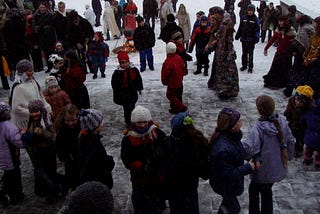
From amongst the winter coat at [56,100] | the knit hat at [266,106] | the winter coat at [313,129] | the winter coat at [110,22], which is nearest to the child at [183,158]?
the knit hat at [266,106]

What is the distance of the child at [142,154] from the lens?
4.67m

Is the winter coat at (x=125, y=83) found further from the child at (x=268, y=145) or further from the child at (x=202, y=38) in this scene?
the child at (x=202, y=38)

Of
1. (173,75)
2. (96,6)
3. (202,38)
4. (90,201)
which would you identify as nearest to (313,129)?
(173,75)

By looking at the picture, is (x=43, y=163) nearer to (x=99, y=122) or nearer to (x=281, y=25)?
(x=99, y=122)

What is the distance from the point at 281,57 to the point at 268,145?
5325mm

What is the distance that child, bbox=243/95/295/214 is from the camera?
4715 mm

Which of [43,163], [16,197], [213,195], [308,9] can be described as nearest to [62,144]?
[43,163]

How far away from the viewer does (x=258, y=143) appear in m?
4.74

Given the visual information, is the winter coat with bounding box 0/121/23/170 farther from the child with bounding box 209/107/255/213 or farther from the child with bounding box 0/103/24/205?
the child with bounding box 209/107/255/213

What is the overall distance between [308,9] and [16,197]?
43.6ft

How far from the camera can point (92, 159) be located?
4879mm

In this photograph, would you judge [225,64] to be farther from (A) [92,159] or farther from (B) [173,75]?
(A) [92,159]

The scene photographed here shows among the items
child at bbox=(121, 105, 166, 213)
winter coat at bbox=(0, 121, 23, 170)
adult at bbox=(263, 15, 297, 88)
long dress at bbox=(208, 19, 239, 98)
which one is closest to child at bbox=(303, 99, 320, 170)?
child at bbox=(121, 105, 166, 213)

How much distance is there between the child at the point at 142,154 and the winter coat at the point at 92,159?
0.32 m
